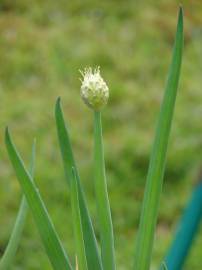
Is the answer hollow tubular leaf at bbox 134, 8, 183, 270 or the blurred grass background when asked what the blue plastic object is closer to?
hollow tubular leaf at bbox 134, 8, 183, 270

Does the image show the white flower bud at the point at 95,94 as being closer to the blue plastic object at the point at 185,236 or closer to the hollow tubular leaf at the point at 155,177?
the hollow tubular leaf at the point at 155,177

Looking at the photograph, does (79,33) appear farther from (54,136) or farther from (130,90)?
(54,136)

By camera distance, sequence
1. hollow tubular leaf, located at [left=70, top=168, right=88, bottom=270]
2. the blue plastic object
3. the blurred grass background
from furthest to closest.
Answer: the blurred grass background < the blue plastic object < hollow tubular leaf, located at [left=70, top=168, right=88, bottom=270]

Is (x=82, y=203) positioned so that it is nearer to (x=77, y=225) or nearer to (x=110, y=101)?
(x=77, y=225)

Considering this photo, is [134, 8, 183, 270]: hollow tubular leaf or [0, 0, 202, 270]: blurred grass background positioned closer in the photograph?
[134, 8, 183, 270]: hollow tubular leaf

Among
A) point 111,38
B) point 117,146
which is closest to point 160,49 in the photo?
point 111,38

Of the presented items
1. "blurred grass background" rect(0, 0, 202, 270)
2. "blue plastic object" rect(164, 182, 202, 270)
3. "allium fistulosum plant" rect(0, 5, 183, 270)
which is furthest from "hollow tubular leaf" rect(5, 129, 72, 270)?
"blurred grass background" rect(0, 0, 202, 270)
